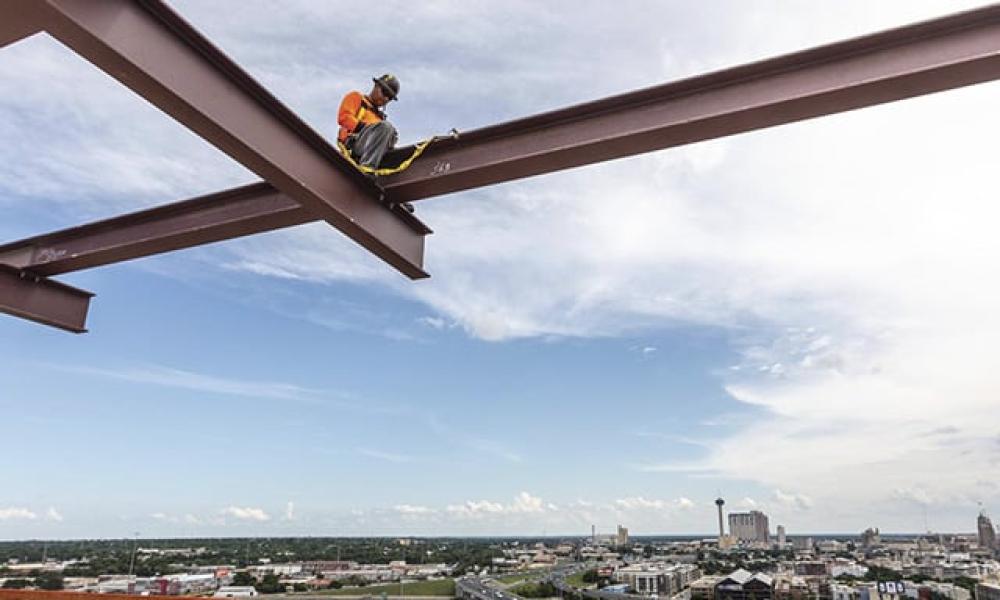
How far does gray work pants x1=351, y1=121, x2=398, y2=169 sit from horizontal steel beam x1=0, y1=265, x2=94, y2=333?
5.47m

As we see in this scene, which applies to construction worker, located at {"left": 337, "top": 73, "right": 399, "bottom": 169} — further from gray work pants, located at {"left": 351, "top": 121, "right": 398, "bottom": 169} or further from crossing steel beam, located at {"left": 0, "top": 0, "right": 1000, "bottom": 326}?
crossing steel beam, located at {"left": 0, "top": 0, "right": 1000, "bottom": 326}

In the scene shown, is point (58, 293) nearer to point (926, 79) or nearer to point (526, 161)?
point (526, 161)

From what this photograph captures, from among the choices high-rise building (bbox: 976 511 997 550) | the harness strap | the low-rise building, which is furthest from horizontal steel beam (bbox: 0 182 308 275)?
high-rise building (bbox: 976 511 997 550)

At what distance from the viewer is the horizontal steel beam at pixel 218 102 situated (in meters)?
3.78

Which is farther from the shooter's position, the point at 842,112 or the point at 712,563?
the point at 712,563

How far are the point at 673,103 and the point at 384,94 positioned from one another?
2781 millimetres

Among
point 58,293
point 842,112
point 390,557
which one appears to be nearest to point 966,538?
point 390,557

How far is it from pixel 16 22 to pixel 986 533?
44.9 metres

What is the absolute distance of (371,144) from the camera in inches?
233

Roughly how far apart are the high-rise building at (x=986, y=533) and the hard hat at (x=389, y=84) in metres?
39.6

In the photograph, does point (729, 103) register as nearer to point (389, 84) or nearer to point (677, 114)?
point (677, 114)

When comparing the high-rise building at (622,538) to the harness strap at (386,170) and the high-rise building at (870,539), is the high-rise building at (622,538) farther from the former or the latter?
the harness strap at (386,170)

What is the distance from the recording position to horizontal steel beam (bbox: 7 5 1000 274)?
4.38m

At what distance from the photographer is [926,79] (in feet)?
14.5
